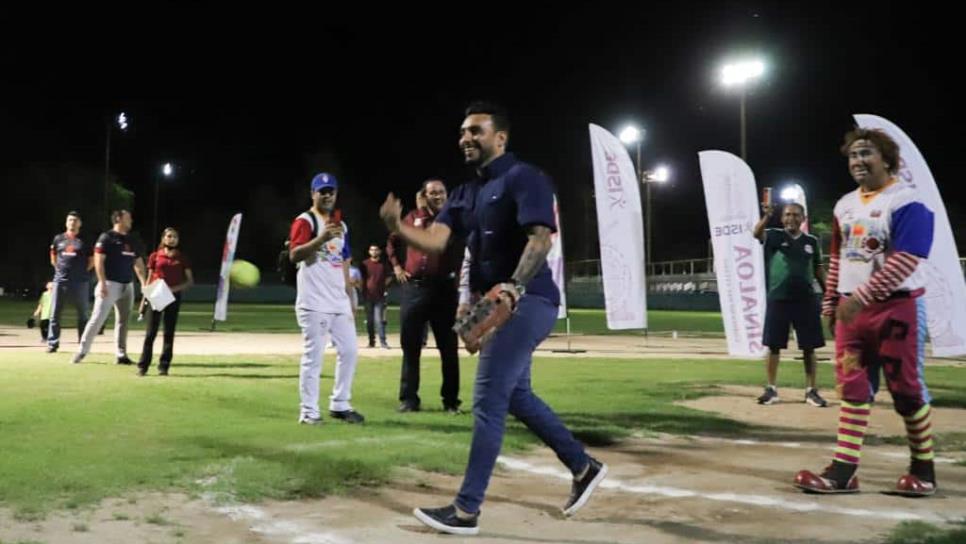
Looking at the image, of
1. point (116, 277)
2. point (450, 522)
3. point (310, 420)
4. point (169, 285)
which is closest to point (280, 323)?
point (116, 277)

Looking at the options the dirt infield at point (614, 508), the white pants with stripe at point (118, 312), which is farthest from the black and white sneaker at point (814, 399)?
the white pants with stripe at point (118, 312)

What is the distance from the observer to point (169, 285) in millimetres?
Result: 11102

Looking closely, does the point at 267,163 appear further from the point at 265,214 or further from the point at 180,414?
the point at 180,414

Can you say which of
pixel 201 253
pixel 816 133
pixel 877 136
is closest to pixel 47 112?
pixel 201 253

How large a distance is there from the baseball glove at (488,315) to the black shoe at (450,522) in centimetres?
76

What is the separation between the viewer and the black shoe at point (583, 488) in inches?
172

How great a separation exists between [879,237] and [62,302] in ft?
A: 42.6

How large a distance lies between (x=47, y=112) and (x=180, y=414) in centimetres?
6284

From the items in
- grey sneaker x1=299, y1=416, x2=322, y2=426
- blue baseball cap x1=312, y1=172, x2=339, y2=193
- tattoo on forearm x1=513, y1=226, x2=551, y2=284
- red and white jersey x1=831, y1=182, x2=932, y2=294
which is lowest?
grey sneaker x1=299, y1=416, x2=322, y2=426

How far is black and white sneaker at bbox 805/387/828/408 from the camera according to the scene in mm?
8796

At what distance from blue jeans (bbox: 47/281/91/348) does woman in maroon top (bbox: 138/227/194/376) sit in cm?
334

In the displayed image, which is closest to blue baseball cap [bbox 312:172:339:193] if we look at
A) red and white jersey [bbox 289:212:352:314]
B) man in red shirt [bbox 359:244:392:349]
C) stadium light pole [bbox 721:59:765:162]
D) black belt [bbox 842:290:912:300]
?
red and white jersey [bbox 289:212:352:314]

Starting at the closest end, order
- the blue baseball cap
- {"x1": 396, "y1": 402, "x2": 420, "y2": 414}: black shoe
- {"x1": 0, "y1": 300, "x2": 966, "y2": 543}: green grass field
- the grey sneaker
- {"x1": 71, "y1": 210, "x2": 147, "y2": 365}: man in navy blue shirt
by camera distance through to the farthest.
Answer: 1. {"x1": 0, "y1": 300, "x2": 966, "y2": 543}: green grass field
2. the grey sneaker
3. the blue baseball cap
4. {"x1": 396, "y1": 402, "x2": 420, "y2": 414}: black shoe
5. {"x1": 71, "y1": 210, "x2": 147, "y2": 365}: man in navy blue shirt

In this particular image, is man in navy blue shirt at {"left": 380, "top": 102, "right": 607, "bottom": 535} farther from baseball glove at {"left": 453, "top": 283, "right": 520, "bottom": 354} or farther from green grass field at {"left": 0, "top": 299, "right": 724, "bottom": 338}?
green grass field at {"left": 0, "top": 299, "right": 724, "bottom": 338}
